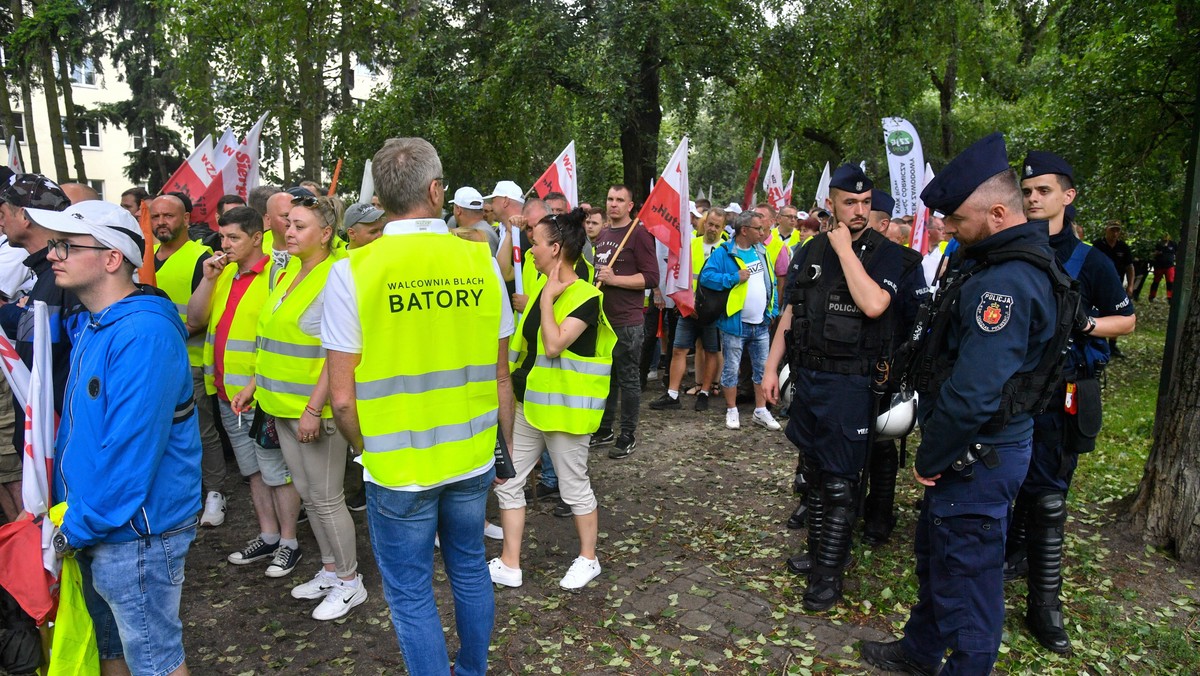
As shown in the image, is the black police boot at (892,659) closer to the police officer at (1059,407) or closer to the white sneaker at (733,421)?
the police officer at (1059,407)

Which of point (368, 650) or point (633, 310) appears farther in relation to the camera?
point (633, 310)

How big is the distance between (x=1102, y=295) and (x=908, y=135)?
3974 millimetres

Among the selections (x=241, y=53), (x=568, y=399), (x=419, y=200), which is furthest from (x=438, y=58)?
(x=419, y=200)

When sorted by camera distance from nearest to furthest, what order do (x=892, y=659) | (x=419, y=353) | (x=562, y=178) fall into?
(x=419, y=353), (x=892, y=659), (x=562, y=178)

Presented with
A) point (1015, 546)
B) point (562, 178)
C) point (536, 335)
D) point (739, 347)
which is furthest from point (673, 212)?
point (1015, 546)

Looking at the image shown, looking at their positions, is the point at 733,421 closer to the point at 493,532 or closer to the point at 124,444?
the point at 493,532

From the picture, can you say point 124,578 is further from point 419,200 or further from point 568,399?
point 568,399

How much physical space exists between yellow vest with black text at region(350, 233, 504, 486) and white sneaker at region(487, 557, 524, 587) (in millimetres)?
1661

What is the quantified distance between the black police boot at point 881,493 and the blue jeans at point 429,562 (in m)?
2.74

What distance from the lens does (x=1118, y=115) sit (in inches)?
450

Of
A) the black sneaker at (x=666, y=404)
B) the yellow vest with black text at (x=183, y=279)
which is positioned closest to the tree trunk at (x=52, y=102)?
the yellow vest with black text at (x=183, y=279)

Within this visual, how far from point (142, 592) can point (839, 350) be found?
3.14 meters

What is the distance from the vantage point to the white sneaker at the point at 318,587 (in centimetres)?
428

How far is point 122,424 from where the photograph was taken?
2.53 meters
